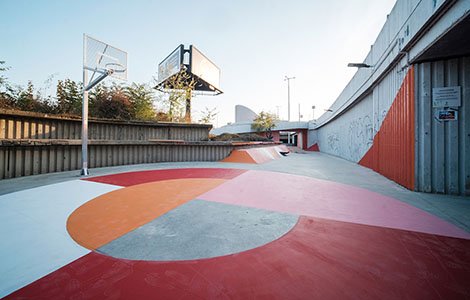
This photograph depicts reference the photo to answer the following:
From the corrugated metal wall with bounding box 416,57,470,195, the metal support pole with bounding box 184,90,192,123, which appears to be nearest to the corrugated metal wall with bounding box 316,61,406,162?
the corrugated metal wall with bounding box 416,57,470,195

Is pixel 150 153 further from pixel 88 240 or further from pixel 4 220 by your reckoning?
pixel 88 240

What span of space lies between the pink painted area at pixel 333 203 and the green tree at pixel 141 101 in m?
11.0

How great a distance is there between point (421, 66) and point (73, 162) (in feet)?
39.4

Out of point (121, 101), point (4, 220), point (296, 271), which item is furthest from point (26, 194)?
point (121, 101)

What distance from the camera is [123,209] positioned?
318 cm

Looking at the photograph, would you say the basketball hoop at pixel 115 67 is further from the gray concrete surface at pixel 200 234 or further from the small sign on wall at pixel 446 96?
the small sign on wall at pixel 446 96

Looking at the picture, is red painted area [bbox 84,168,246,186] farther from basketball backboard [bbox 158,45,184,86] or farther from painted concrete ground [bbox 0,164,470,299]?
basketball backboard [bbox 158,45,184,86]

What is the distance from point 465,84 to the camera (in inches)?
163

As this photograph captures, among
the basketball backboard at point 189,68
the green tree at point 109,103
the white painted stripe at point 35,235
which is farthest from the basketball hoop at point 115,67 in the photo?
the basketball backboard at point 189,68

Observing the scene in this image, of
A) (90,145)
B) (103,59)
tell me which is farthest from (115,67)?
(90,145)

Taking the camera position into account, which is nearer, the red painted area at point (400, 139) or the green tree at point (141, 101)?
the red painted area at point (400, 139)

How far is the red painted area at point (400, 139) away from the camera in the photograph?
15.5 feet

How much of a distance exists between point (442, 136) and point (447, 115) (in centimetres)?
51

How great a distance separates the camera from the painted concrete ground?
57.7 inches
